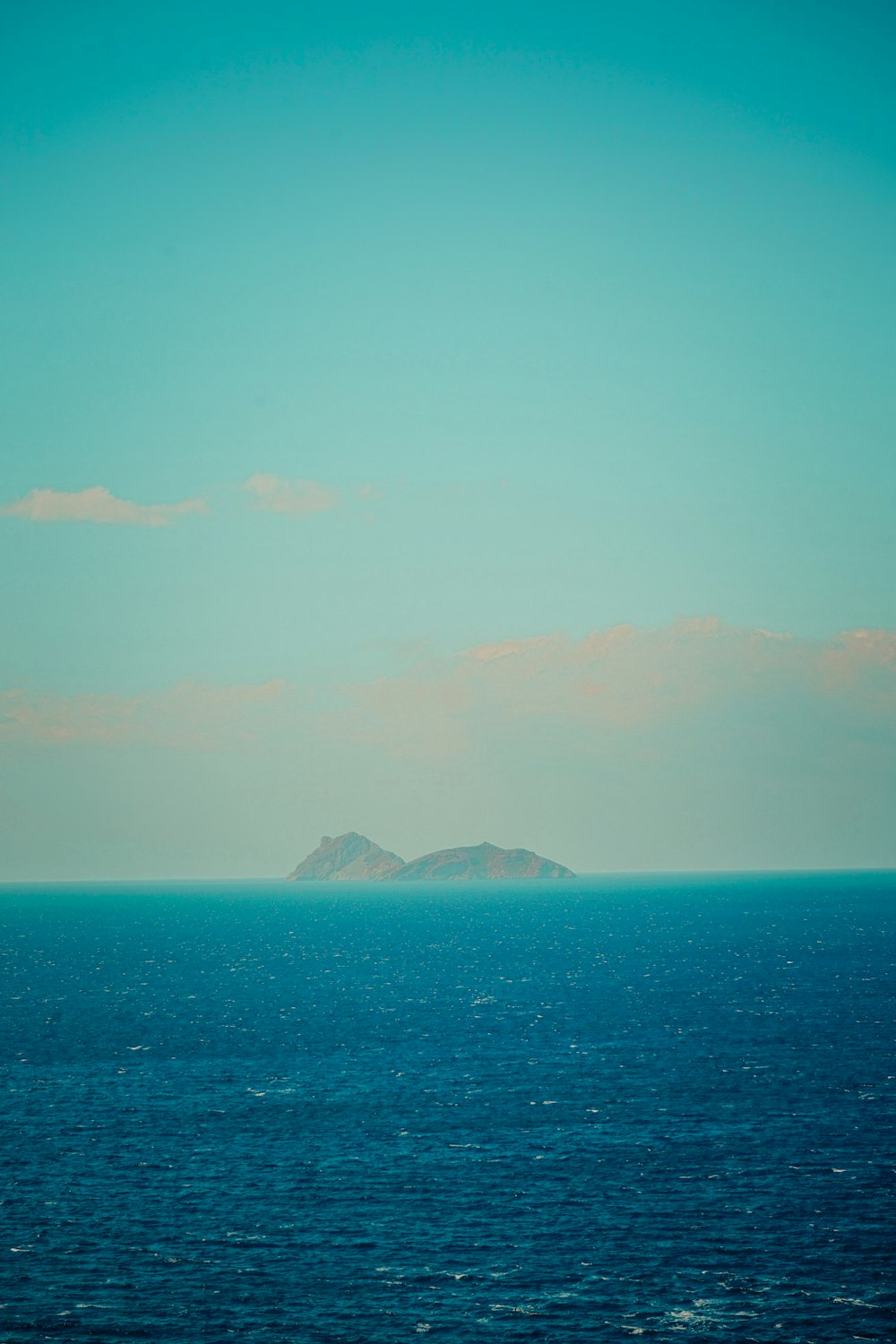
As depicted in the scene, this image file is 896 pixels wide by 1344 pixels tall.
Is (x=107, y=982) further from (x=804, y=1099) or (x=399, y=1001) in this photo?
(x=804, y=1099)

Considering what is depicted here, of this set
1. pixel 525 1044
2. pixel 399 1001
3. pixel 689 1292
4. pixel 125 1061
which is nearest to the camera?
pixel 689 1292

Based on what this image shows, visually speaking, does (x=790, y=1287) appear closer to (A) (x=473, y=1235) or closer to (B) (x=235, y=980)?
(A) (x=473, y=1235)

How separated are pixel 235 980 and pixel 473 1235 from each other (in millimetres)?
131031

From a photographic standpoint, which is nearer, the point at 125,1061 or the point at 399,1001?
the point at 125,1061

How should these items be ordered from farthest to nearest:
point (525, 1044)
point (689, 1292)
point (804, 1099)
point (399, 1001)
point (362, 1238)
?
point (399, 1001) → point (525, 1044) → point (804, 1099) → point (362, 1238) → point (689, 1292)

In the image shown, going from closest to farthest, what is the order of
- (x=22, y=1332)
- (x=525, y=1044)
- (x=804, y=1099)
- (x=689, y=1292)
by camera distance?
(x=22, y=1332) < (x=689, y=1292) < (x=804, y=1099) < (x=525, y=1044)

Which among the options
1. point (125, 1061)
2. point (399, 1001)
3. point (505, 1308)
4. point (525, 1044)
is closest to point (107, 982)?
point (399, 1001)

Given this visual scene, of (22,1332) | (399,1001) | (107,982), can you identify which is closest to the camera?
(22,1332)

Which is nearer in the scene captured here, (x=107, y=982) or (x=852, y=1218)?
(x=852, y=1218)

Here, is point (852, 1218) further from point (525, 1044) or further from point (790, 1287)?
point (525, 1044)

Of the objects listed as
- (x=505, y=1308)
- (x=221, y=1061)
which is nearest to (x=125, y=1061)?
(x=221, y=1061)

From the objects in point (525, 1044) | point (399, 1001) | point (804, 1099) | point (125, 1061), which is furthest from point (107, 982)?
point (804, 1099)

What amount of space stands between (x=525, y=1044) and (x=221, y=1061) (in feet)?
115

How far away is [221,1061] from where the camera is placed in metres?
118
